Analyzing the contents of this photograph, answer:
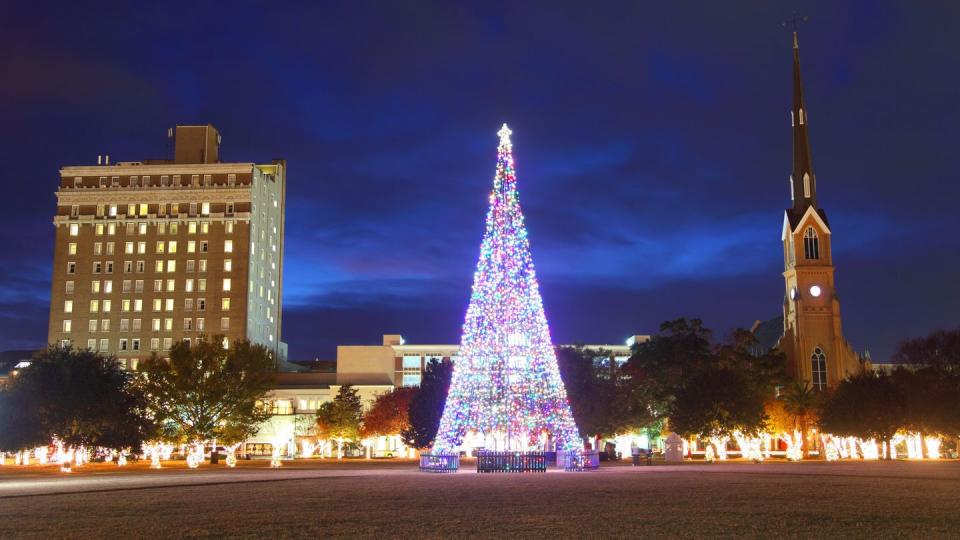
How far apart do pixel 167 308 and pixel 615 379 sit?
77.4m

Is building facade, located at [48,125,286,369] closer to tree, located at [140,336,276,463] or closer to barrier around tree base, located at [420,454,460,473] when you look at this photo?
tree, located at [140,336,276,463]

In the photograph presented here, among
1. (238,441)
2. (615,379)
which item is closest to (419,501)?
(238,441)

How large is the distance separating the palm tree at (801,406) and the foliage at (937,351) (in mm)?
11525

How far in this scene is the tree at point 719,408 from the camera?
7619 cm

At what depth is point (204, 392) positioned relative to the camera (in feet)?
234

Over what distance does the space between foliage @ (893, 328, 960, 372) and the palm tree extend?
11.5m

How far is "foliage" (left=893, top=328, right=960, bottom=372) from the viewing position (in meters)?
93.0

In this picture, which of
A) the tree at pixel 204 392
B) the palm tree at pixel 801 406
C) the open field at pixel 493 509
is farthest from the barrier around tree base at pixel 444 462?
the palm tree at pixel 801 406

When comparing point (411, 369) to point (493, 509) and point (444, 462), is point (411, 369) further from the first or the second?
point (493, 509)

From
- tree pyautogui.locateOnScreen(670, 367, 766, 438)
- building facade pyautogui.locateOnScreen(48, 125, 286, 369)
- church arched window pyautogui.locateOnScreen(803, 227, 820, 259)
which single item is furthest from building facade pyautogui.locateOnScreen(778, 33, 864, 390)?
building facade pyautogui.locateOnScreen(48, 125, 286, 369)

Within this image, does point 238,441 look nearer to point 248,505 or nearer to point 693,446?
point 248,505

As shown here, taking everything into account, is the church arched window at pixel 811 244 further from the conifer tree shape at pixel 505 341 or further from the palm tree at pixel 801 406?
the conifer tree shape at pixel 505 341

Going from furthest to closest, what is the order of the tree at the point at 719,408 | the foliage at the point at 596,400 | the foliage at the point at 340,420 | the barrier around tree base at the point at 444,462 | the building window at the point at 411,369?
the building window at the point at 411,369, the foliage at the point at 340,420, the foliage at the point at 596,400, the tree at the point at 719,408, the barrier around tree base at the point at 444,462

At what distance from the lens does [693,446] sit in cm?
10912
